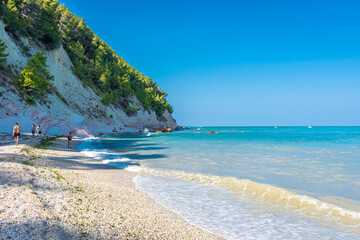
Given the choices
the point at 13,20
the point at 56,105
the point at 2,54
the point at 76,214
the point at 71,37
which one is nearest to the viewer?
the point at 76,214

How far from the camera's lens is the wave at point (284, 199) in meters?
7.87

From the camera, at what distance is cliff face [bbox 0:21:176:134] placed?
109ft

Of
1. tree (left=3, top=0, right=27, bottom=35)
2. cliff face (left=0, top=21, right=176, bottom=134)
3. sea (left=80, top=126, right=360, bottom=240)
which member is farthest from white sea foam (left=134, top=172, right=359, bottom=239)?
tree (left=3, top=0, right=27, bottom=35)

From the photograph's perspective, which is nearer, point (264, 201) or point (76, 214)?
point (76, 214)

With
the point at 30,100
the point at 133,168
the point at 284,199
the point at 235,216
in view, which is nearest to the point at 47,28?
the point at 30,100

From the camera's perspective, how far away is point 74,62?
65500 millimetres

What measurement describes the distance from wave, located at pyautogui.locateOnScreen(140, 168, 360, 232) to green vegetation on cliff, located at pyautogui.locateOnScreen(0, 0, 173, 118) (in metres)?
49.4

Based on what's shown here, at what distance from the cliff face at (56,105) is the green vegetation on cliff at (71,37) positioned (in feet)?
10.8

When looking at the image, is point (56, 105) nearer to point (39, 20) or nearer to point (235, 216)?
point (39, 20)

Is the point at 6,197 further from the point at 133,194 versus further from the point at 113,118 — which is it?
the point at 113,118

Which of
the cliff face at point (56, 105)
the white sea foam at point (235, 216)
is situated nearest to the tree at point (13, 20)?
the cliff face at point (56, 105)

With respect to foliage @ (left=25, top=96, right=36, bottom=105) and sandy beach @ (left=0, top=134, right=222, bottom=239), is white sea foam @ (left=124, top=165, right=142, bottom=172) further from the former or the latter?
foliage @ (left=25, top=96, right=36, bottom=105)

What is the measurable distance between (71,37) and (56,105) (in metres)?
36.6

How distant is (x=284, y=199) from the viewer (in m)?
9.84
